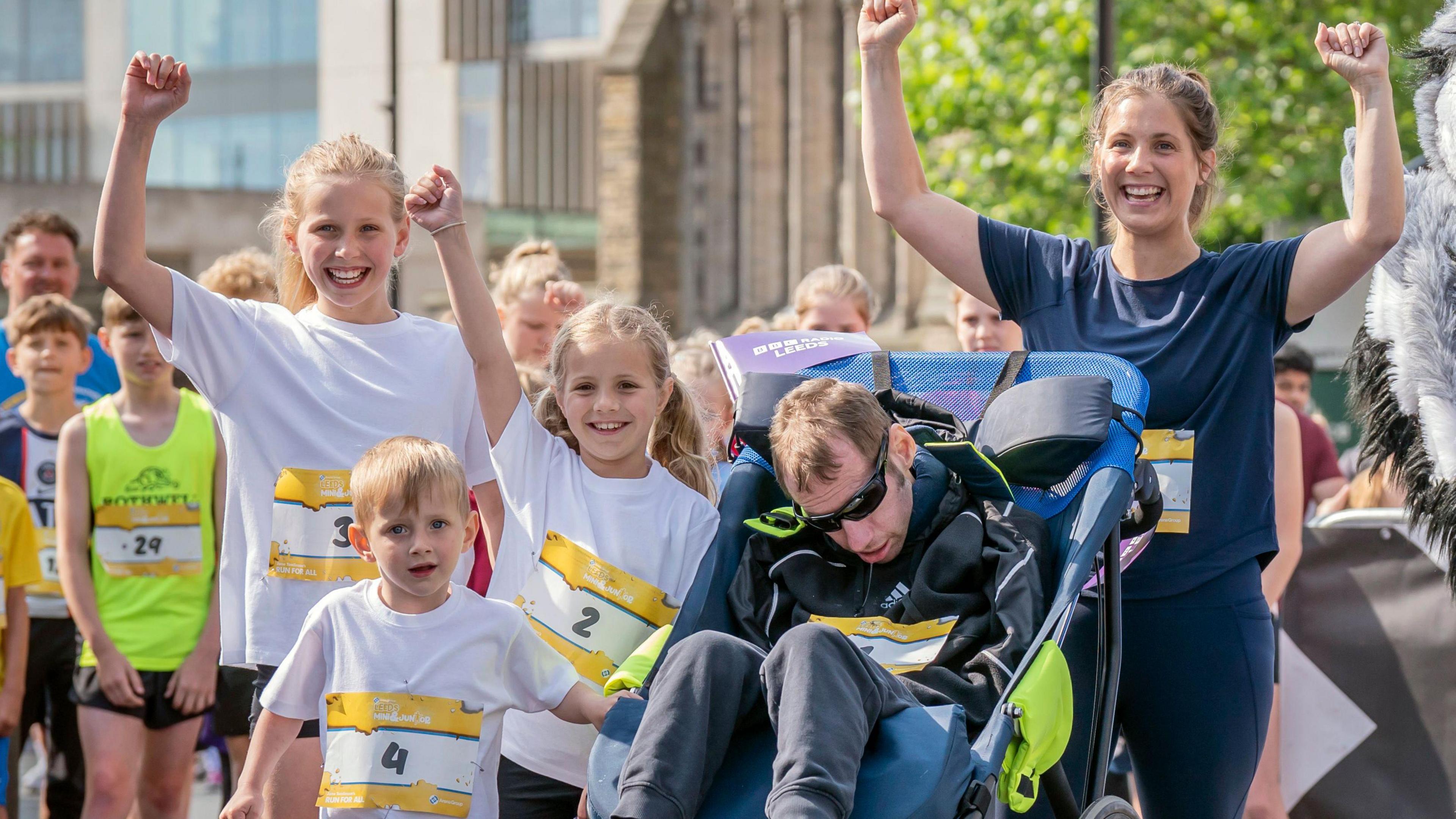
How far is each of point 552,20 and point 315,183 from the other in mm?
24401

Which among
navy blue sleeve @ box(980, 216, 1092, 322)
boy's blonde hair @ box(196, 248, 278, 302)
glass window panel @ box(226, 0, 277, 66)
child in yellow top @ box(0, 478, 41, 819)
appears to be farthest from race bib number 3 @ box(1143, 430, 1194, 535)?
glass window panel @ box(226, 0, 277, 66)

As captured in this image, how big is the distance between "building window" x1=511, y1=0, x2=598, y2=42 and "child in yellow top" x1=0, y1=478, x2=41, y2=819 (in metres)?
22.8

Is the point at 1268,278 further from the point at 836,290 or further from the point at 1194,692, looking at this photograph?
the point at 836,290

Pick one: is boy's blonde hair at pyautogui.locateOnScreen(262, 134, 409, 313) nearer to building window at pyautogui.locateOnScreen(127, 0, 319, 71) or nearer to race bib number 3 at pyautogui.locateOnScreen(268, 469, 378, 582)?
race bib number 3 at pyautogui.locateOnScreen(268, 469, 378, 582)

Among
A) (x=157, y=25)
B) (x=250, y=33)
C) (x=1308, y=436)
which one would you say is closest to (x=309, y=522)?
(x=1308, y=436)

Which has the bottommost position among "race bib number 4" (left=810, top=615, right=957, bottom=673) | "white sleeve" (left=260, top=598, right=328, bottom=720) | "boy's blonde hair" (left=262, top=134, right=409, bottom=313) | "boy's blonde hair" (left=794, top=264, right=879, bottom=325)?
"white sleeve" (left=260, top=598, right=328, bottom=720)

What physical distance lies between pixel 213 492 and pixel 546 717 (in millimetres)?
2156

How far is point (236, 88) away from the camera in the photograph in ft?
107

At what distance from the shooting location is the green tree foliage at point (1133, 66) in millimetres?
14734

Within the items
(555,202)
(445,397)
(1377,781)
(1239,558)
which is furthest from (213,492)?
(555,202)

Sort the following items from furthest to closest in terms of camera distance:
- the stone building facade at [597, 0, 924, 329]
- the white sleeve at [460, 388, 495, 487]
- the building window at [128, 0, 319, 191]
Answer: the building window at [128, 0, 319, 191], the stone building facade at [597, 0, 924, 329], the white sleeve at [460, 388, 495, 487]

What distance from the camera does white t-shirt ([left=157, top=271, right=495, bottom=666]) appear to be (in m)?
3.45

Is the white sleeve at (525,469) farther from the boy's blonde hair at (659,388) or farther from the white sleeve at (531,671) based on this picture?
the white sleeve at (531,671)

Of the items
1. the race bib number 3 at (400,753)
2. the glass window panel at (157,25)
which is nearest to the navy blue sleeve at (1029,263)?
the race bib number 3 at (400,753)
